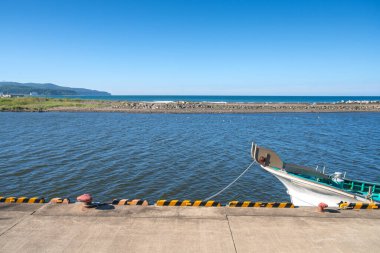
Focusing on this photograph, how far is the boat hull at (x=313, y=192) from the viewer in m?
11.8

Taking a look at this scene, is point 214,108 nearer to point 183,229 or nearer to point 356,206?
point 356,206

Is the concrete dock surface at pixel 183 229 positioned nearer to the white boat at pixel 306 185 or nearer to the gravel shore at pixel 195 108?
the white boat at pixel 306 185

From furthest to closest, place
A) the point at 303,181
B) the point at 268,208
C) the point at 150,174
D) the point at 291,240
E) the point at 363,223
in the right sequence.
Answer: the point at 150,174 → the point at 303,181 → the point at 268,208 → the point at 363,223 → the point at 291,240

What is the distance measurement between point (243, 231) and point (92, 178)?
1164 cm

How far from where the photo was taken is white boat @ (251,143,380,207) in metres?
11.8

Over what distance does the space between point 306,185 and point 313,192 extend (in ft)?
1.94

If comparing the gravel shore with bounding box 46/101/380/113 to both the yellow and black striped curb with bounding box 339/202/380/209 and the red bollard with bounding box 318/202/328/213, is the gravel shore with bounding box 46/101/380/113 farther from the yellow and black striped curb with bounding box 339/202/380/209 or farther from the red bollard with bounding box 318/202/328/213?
the red bollard with bounding box 318/202/328/213

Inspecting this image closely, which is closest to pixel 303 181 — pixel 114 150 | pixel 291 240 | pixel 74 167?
pixel 291 240

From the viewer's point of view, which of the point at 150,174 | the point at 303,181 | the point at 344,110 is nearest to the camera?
the point at 303,181

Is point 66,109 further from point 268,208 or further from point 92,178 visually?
point 268,208

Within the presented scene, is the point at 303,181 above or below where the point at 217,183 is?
above

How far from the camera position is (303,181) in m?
11.9

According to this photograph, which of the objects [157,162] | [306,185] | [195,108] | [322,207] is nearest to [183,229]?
[322,207]

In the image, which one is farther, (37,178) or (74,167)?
(74,167)
